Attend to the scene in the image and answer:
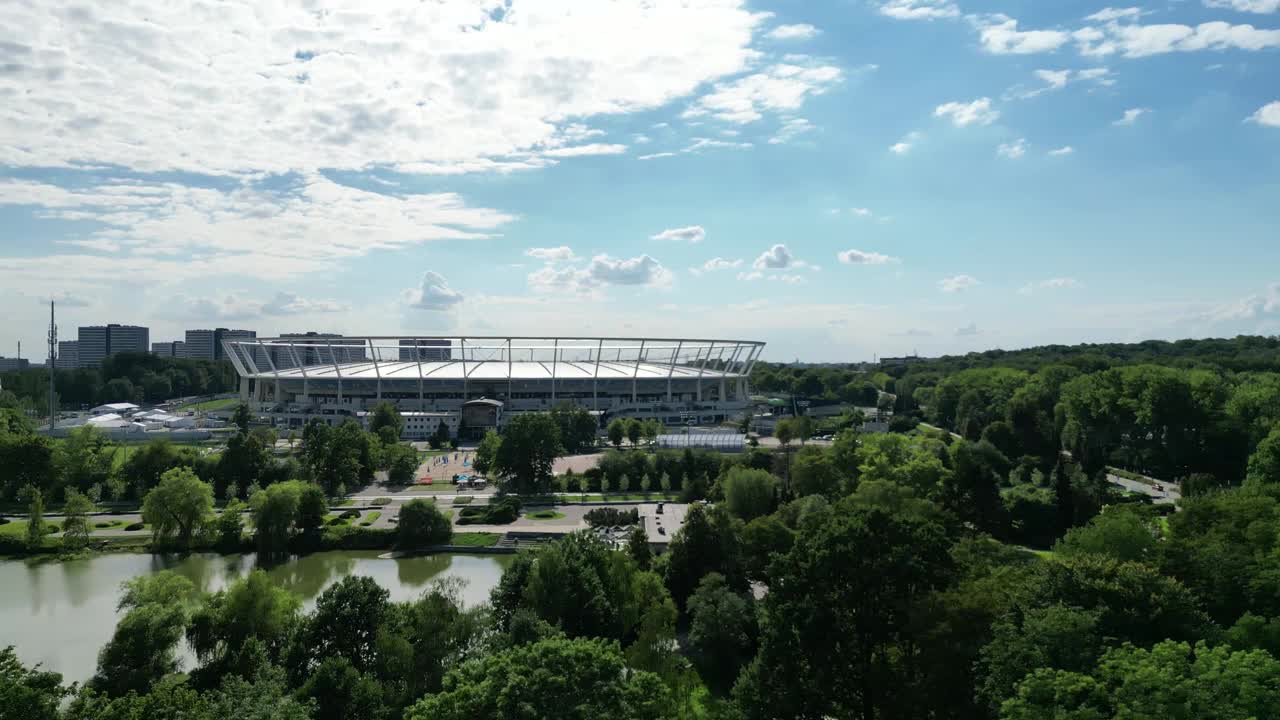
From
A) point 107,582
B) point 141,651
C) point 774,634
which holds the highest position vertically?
point 774,634

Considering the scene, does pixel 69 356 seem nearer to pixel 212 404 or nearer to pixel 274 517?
pixel 212 404

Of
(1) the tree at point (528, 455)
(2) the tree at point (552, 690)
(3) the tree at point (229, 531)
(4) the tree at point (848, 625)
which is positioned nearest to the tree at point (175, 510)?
(3) the tree at point (229, 531)

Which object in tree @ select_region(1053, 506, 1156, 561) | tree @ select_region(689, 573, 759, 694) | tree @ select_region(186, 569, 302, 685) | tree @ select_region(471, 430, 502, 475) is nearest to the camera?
tree @ select_region(186, 569, 302, 685)

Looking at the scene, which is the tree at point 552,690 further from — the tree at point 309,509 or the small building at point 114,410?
the small building at point 114,410

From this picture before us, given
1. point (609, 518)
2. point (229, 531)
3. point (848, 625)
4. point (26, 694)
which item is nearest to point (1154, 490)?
point (609, 518)

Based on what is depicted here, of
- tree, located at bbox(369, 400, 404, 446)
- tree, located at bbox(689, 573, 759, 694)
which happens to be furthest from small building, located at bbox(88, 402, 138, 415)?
tree, located at bbox(689, 573, 759, 694)

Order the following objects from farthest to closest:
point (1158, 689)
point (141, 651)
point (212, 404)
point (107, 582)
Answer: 1. point (212, 404)
2. point (107, 582)
3. point (141, 651)
4. point (1158, 689)

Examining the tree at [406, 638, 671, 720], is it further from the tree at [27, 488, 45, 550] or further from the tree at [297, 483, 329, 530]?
the tree at [27, 488, 45, 550]
